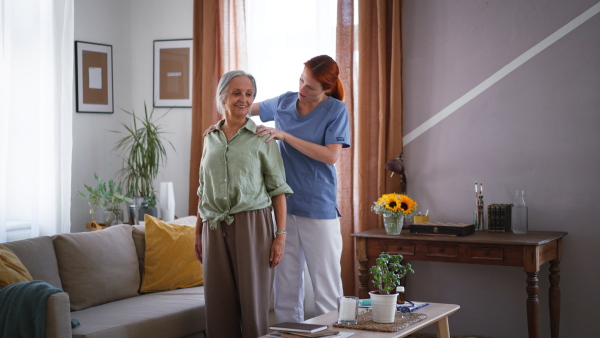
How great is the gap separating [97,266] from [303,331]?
4.75ft

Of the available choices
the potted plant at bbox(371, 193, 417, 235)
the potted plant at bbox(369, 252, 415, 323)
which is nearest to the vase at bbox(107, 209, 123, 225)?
the potted plant at bbox(371, 193, 417, 235)

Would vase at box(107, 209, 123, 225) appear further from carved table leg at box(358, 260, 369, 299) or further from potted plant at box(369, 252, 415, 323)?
potted plant at box(369, 252, 415, 323)

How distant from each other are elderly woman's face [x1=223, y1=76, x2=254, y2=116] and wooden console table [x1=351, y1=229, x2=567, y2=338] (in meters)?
1.34

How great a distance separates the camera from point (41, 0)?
4.14m

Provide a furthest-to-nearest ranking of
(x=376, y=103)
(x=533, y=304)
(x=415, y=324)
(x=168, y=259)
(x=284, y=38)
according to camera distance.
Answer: (x=284, y=38) < (x=376, y=103) < (x=168, y=259) < (x=533, y=304) < (x=415, y=324)

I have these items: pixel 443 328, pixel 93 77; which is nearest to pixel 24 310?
pixel 443 328

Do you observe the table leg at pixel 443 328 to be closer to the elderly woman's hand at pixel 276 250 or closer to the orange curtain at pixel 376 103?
the elderly woman's hand at pixel 276 250

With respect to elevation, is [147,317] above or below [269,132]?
below

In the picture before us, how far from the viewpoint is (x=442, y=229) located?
147 inches

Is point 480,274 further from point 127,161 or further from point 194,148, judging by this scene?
point 127,161

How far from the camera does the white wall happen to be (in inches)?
190

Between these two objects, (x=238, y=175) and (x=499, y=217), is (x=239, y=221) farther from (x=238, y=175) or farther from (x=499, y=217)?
(x=499, y=217)

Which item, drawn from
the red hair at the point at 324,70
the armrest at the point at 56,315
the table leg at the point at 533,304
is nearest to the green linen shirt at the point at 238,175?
the red hair at the point at 324,70

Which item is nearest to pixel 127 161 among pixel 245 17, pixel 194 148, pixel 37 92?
pixel 194 148
